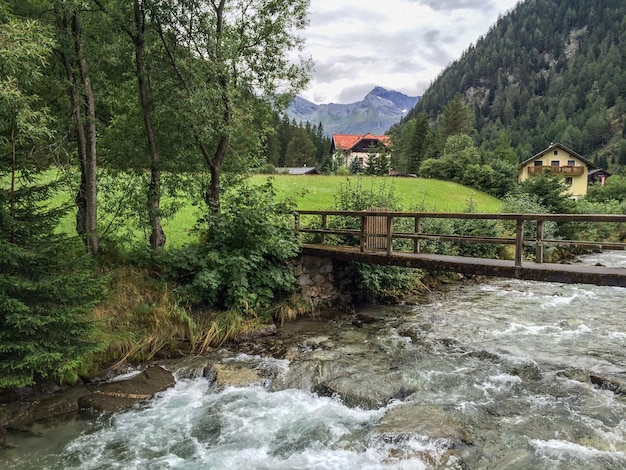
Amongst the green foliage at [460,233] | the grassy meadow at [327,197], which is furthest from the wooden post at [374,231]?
the green foliage at [460,233]

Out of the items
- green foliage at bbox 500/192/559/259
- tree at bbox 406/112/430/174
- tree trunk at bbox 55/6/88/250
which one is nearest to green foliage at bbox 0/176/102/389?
tree trunk at bbox 55/6/88/250

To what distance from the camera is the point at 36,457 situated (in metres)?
5.72

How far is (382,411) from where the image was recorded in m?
7.00

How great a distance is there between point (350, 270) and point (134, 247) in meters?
6.64

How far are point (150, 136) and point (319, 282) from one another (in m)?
6.45

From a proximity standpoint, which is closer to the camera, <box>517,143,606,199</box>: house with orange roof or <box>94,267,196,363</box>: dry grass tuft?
<box>94,267,196,363</box>: dry grass tuft

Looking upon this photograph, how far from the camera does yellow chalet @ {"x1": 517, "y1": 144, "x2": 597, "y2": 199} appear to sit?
6700cm

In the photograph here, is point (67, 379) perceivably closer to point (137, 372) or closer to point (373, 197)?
point (137, 372)

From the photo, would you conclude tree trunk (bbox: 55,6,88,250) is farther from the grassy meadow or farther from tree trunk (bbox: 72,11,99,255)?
the grassy meadow

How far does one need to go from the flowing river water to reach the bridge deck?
6.07ft

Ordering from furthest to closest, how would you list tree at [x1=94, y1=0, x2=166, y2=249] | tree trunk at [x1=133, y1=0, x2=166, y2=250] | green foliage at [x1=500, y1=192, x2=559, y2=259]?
green foliage at [x1=500, y1=192, x2=559, y2=259] → tree trunk at [x1=133, y1=0, x2=166, y2=250] → tree at [x1=94, y1=0, x2=166, y2=249]

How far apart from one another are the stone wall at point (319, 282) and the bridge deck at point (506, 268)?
3.85 ft

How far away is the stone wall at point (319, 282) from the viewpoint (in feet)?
42.7

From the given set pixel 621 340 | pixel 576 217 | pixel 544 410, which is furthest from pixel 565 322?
pixel 544 410
